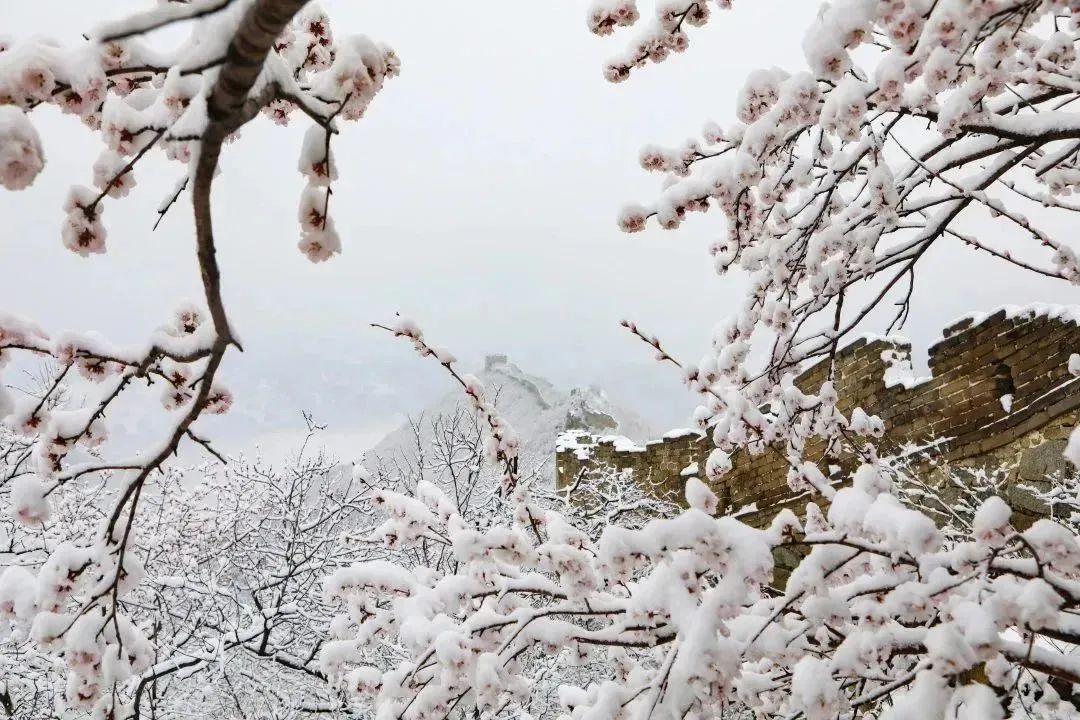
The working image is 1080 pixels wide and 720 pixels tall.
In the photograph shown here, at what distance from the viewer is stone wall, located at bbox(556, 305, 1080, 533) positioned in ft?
17.6

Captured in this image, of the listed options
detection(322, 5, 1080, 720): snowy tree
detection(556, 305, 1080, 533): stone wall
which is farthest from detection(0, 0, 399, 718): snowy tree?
detection(556, 305, 1080, 533): stone wall

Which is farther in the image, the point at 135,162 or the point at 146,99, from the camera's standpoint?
the point at 146,99

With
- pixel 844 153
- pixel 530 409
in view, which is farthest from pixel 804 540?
pixel 530 409

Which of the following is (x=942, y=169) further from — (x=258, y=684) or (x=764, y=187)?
(x=258, y=684)

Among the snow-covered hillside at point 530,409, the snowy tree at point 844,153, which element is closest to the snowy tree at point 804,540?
the snowy tree at point 844,153

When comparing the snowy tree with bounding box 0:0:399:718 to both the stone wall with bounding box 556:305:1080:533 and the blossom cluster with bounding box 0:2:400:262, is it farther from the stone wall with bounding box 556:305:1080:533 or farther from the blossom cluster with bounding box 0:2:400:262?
the stone wall with bounding box 556:305:1080:533

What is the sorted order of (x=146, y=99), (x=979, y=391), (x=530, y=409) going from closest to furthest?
1. (x=146, y=99)
2. (x=979, y=391)
3. (x=530, y=409)

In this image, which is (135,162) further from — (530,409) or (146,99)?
(530,409)

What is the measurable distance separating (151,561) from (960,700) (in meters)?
7.84

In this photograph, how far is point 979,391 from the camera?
6.11 m

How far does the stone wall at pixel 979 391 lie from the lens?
5.36 metres

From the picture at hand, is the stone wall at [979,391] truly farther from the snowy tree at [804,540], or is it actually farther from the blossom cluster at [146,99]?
the blossom cluster at [146,99]

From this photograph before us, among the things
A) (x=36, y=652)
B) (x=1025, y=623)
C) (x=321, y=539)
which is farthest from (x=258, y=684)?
(x=1025, y=623)

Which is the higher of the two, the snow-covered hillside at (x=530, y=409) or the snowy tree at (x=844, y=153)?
the snow-covered hillside at (x=530, y=409)
